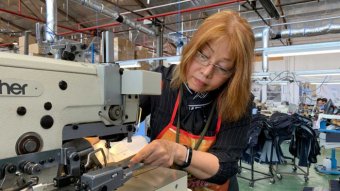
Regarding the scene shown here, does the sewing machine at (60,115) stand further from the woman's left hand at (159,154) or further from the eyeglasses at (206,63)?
the eyeglasses at (206,63)

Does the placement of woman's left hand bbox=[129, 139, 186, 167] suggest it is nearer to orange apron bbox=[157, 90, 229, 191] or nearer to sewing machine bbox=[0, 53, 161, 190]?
sewing machine bbox=[0, 53, 161, 190]

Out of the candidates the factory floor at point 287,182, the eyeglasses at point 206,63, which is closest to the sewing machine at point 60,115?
the eyeglasses at point 206,63

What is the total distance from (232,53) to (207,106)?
0.29 m

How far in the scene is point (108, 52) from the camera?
2.75ft

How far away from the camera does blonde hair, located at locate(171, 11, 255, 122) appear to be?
97 centimetres

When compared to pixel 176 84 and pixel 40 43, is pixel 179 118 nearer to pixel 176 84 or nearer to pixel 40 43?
pixel 176 84

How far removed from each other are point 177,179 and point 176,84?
1.48 ft

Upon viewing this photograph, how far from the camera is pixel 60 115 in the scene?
2.32ft

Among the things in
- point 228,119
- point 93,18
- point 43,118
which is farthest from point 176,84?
point 93,18

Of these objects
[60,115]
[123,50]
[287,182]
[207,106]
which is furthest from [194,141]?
[123,50]

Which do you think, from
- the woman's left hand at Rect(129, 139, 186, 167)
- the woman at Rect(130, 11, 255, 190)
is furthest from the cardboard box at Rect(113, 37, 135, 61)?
the woman's left hand at Rect(129, 139, 186, 167)

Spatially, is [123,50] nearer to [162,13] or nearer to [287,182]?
[162,13]

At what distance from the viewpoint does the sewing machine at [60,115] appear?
2.04 feet

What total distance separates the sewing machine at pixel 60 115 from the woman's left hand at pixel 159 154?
0.09m
